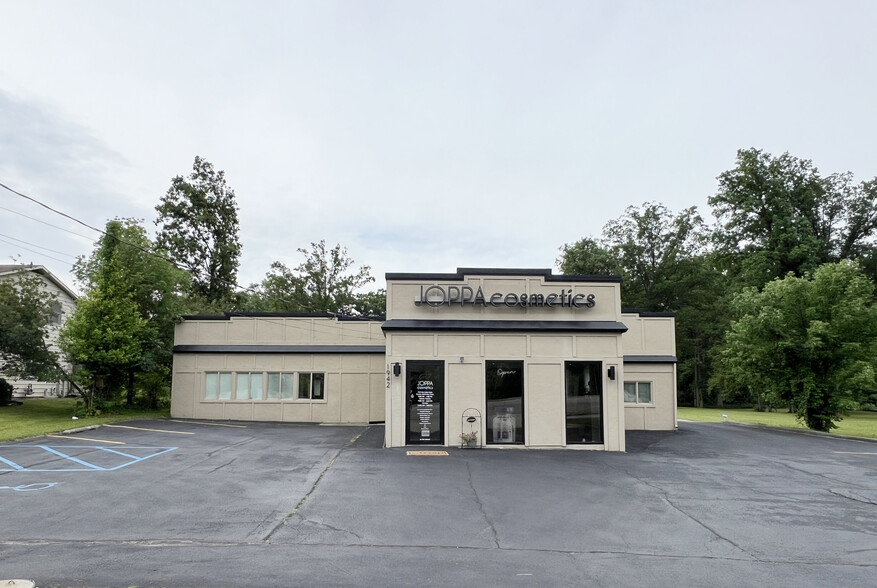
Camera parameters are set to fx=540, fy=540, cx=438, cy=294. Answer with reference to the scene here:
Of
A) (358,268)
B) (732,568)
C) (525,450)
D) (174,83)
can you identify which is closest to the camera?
(732,568)

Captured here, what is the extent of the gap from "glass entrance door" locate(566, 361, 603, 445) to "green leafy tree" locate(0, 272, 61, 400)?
22658 millimetres

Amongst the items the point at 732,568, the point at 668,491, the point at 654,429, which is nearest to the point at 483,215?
the point at 654,429

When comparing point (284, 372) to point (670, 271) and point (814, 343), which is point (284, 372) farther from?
point (670, 271)

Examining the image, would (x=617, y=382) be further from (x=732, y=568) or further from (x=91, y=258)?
(x=91, y=258)

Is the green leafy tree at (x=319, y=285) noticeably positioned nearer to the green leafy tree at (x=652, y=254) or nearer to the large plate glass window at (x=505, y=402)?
the green leafy tree at (x=652, y=254)

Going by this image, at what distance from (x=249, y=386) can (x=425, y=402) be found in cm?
1098

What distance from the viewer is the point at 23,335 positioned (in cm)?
2316

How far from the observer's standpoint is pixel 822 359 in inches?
918

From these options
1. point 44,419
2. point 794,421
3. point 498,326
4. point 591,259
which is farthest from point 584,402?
point 591,259

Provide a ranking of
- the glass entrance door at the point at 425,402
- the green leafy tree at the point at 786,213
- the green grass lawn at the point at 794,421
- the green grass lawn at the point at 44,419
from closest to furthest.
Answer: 1. the glass entrance door at the point at 425,402
2. the green grass lawn at the point at 44,419
3. the green grass lawn at the point at 794,421
4. the green leafy tree at the point at 786,213

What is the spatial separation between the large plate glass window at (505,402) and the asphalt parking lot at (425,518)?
2.76 feet

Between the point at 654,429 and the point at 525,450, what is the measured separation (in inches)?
364

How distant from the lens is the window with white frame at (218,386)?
2303 centimetres

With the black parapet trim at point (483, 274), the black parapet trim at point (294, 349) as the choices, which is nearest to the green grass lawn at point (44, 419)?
the black parapet trim at point (294, 349)
